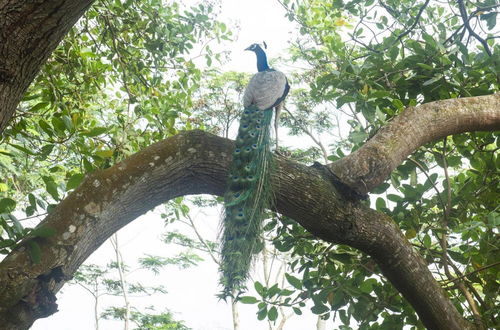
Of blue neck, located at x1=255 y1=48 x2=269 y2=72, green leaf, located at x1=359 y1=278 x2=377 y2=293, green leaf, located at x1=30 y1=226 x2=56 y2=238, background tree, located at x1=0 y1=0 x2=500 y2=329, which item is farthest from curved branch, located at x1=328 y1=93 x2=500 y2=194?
blue neck, located at x1=255 y1=48 x2=269 y2=72

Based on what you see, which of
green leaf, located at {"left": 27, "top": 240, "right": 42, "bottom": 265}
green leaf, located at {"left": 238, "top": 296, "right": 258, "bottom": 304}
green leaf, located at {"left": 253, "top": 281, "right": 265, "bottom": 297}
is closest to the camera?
green leaf, located at {"left": 27, "top": 240, "right": 42, "bottom": 265}

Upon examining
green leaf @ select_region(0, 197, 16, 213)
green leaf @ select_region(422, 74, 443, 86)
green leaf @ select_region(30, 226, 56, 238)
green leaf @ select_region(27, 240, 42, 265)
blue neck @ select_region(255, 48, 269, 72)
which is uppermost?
blue neck @ select_region(255, 48, 269, 72)

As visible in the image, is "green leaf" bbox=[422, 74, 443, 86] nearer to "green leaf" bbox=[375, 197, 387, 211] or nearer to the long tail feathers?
"green leaf" bbox=[375, 197, 387, 211]

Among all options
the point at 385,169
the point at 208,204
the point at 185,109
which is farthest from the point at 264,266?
the point at 385,169

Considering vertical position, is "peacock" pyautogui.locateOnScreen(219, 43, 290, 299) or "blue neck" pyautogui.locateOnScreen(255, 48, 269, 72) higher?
"blue neck" pyautogui.locateOnScreen(255, 48, 269, 72)

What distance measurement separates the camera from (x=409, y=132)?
6.64 feet

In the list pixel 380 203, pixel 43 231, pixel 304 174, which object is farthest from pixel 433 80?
Result: pixel 43 231

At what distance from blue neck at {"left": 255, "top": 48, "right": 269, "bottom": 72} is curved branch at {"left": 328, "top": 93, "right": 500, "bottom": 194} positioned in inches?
96.5

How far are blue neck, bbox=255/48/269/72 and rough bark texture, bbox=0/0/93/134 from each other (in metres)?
3.45

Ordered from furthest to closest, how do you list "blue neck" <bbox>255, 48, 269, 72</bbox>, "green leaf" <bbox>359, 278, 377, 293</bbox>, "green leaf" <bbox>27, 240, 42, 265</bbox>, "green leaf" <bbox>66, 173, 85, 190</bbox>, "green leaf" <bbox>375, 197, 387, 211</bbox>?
"blue neck" <bbox>255, 48, 269, 72</bbox>, "green leaf" <bbox>375, 197, 387, 211</bbox>, "green leaf" <bbox>359, 278, 377, 293</bbox>, "green leaf" <bbox>66, 173, 85, 190</bbox>, "green leaf" <bbox>27, 240, 42, 265</bbox>

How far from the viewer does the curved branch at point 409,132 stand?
6.24 feet

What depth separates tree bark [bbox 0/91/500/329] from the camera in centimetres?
138

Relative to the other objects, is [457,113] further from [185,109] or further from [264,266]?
[264,266]

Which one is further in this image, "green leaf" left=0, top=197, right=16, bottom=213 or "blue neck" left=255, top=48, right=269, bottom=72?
"blue neck" left=255, top=48, right=269, bottom=72
